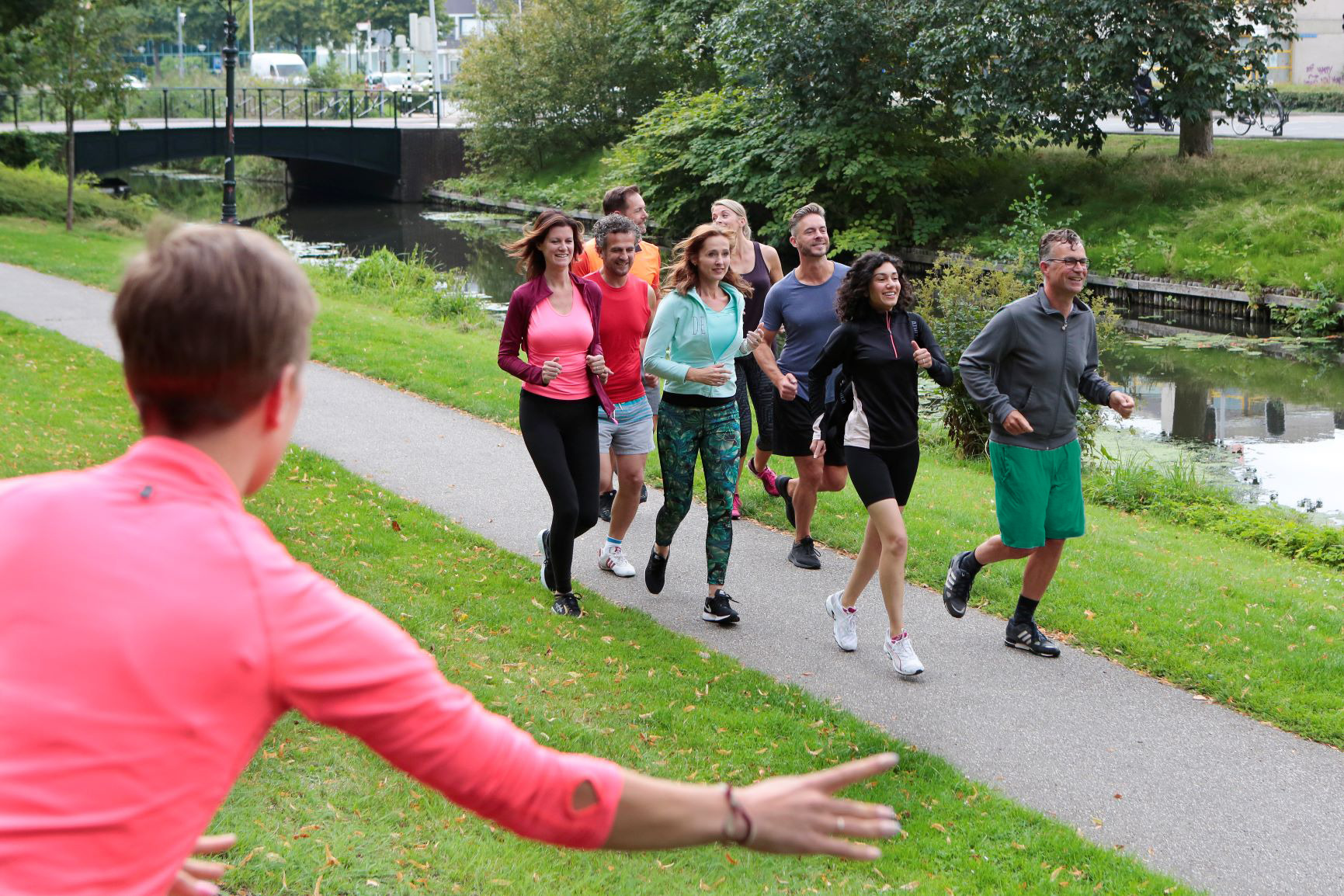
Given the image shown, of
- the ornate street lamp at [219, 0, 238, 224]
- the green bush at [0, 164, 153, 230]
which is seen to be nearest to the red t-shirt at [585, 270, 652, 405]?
the ornate street lamp at [219, 0, 238, 224]

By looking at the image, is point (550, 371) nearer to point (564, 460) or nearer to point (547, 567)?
point (564, 460)

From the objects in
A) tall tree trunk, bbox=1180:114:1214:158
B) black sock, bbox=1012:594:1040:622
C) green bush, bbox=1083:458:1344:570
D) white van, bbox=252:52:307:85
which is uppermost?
white van, bbox=252:52:307:85

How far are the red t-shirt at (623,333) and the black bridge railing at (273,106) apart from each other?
39.5 meters

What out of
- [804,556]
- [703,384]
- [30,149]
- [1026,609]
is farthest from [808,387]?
[30,149]

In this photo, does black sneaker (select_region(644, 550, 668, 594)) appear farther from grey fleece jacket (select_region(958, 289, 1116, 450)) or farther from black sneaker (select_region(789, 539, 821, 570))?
grey fleece jacket (select_region(958, 289, 1116, 450))

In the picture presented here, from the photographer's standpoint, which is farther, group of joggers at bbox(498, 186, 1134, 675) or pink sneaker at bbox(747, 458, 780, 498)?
pink sneaker at bbox(747, 458, 780, 498)

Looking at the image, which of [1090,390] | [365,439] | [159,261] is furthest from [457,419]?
[159,261]

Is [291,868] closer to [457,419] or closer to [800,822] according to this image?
[800,822]

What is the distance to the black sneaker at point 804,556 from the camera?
8.17 m

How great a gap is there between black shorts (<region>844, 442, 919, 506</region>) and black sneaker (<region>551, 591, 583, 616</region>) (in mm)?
1646

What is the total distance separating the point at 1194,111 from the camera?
25469 mm

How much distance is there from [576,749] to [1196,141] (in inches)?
1073

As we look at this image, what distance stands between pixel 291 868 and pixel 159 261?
3.02 m

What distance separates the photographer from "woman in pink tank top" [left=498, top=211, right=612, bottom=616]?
687 cm
